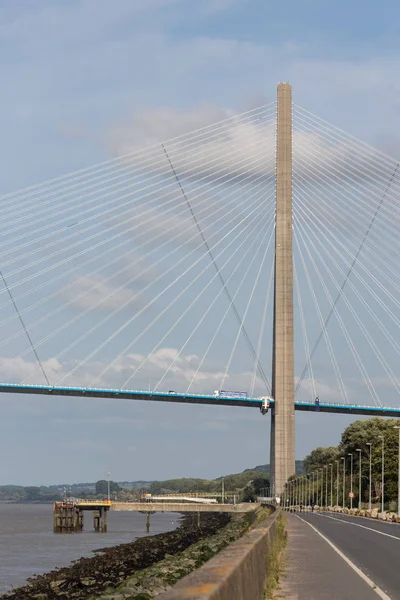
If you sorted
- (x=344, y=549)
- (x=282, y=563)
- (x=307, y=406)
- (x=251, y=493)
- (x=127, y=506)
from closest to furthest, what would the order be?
(x=282, y=563) < (x=344, y=549) < (x=307, y=406) < (x=127, y=506) < (x=251, y=493)

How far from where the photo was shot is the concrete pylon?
10056cm

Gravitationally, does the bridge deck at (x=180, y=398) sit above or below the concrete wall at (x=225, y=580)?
above

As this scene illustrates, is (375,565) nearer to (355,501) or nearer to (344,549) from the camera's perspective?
(344,549)

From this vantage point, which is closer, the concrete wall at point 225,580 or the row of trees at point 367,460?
the concrete wall at point 225,580

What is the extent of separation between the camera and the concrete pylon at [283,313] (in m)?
101

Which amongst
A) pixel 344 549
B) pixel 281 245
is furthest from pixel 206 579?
pixel 281 245

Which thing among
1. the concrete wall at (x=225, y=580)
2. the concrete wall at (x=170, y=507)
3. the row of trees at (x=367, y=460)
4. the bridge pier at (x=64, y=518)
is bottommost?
the concrete wall at (x=225, y=580)

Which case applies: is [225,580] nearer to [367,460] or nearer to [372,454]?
[372,454]

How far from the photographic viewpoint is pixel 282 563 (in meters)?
21.6

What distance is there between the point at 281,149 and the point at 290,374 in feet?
70.9

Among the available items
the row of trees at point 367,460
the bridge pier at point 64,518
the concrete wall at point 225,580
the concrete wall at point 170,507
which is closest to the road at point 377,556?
the concrete wall at point 225,580

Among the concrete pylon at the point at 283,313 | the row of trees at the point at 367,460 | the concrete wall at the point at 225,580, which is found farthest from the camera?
the row of trees at the point at 367,460

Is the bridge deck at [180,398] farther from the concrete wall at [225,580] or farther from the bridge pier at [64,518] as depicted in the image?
the concrete wall at [225,580]

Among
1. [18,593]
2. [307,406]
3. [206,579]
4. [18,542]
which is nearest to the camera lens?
[206,579]
